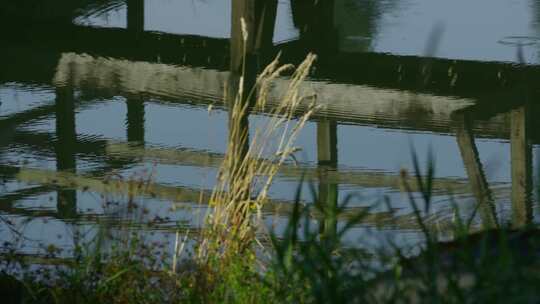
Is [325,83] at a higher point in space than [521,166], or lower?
higher

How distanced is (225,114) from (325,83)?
3.32 ft

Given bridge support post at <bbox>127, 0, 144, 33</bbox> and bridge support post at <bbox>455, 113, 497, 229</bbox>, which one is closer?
bridge support post at <bbox>455, 113, 497, 229</bbox>

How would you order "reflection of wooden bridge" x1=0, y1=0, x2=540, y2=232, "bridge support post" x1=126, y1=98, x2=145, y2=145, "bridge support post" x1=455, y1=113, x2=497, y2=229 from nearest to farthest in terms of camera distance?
1. "bridge support post" x1=455, y1=113, x2=497, y2=229
2. "reflection of wooden bridge" x1=0, y1=0, x2=540, y2=232
3. "bridge support post" x1=126, y1=98, x2=145, y2=145

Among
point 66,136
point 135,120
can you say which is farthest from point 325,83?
point 66,136

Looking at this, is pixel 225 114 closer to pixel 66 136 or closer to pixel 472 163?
pixel 66 136

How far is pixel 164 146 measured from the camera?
8500 mm

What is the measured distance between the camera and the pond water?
23.3 ft

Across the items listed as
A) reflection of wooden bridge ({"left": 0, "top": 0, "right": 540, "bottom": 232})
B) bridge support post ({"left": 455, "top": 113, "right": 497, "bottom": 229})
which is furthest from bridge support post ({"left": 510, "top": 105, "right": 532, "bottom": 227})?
bridge support post ({"left": 455, "top": 113, "right": 497, "bottom": 229})

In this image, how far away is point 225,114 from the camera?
29.9 feet

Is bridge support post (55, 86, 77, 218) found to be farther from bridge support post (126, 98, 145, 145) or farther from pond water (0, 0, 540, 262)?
bridge support post (126, 98, 145, 145)

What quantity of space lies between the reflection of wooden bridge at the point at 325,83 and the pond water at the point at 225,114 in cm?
1

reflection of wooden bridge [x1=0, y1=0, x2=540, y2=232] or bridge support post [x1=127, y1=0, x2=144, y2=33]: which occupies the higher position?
bridge support post [x1=127, y1=0, x2=144, y2=33]

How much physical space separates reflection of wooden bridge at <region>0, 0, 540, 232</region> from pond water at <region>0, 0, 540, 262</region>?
0.01 m

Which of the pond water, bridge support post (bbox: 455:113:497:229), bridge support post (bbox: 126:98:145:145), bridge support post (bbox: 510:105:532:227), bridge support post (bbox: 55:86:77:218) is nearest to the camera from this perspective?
bridge support post (bbox: 455:113:497:229)
